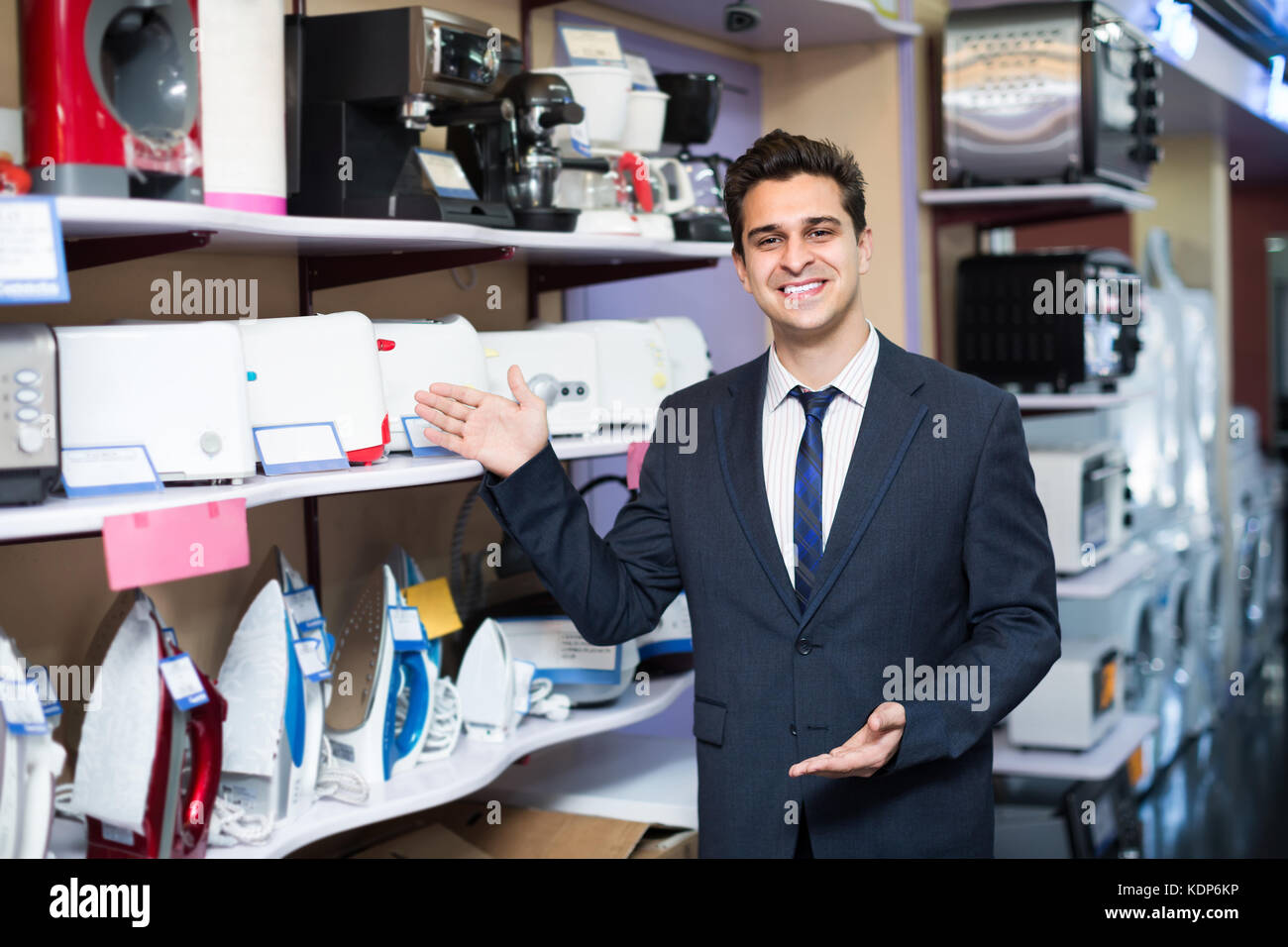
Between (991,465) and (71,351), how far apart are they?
46.5 inches

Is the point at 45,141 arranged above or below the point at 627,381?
above

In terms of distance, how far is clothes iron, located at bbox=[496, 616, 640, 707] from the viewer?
8.07ft

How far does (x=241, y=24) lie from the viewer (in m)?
1.77

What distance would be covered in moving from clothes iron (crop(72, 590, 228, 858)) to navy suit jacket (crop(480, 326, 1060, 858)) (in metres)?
0.49

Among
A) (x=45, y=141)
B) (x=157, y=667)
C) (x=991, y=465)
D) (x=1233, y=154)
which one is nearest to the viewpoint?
(x=45, y=141)

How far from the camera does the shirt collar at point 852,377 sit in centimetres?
192

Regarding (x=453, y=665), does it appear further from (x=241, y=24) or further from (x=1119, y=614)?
(x=1119, y=614)

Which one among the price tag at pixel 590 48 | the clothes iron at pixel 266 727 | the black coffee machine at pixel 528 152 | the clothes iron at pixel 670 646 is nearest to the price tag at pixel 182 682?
the clothes iron at pixel 266 727

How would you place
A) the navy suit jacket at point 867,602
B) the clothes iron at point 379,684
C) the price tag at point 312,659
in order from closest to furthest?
the navy suit jacket at point 867,602 → the price tag at point 312,659 → the clothes iron at point 379,684

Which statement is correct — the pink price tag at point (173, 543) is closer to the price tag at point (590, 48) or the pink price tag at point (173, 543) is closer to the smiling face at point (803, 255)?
the smiling face at point (803, 255)

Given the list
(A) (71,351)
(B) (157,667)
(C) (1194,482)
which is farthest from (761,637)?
(C) (1194,482)

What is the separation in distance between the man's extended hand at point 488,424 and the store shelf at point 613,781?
77 centimetres

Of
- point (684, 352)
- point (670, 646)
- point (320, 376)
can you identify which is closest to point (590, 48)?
point (684, 352)

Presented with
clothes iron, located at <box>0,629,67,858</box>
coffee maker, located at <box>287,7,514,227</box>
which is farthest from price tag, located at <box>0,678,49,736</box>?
coffee maker, located at <box>287,7,514,227</box>
